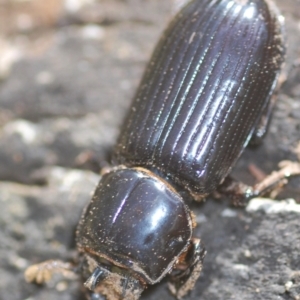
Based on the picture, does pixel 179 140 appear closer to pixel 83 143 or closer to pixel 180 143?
pixel 180 143

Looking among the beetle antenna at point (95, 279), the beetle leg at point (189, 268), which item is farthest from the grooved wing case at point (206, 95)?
the beetle antenna at point (95, 279)

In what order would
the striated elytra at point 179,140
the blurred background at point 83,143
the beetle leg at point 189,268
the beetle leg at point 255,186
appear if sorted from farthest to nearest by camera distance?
the beetle leg at point 255,186 < the blurred background at point 83,143 < the beetle leg at point 189,268 < the striated elytra at point 179,140

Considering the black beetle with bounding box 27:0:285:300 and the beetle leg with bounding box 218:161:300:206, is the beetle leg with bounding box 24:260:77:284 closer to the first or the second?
the black beetle with bounding box 27:0:285:300

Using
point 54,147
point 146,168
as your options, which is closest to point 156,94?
point 146,168

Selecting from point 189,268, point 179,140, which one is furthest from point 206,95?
point 189,268

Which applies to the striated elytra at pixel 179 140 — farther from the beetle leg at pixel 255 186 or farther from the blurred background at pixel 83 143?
the blurred background at pixel 83 143

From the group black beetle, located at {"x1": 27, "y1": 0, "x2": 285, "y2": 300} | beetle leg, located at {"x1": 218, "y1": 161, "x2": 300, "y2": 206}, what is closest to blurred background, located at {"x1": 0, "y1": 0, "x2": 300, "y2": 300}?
beetle leg, located at {"x1": 218, "y1": 161, "x2": 300, "y2": 206}
